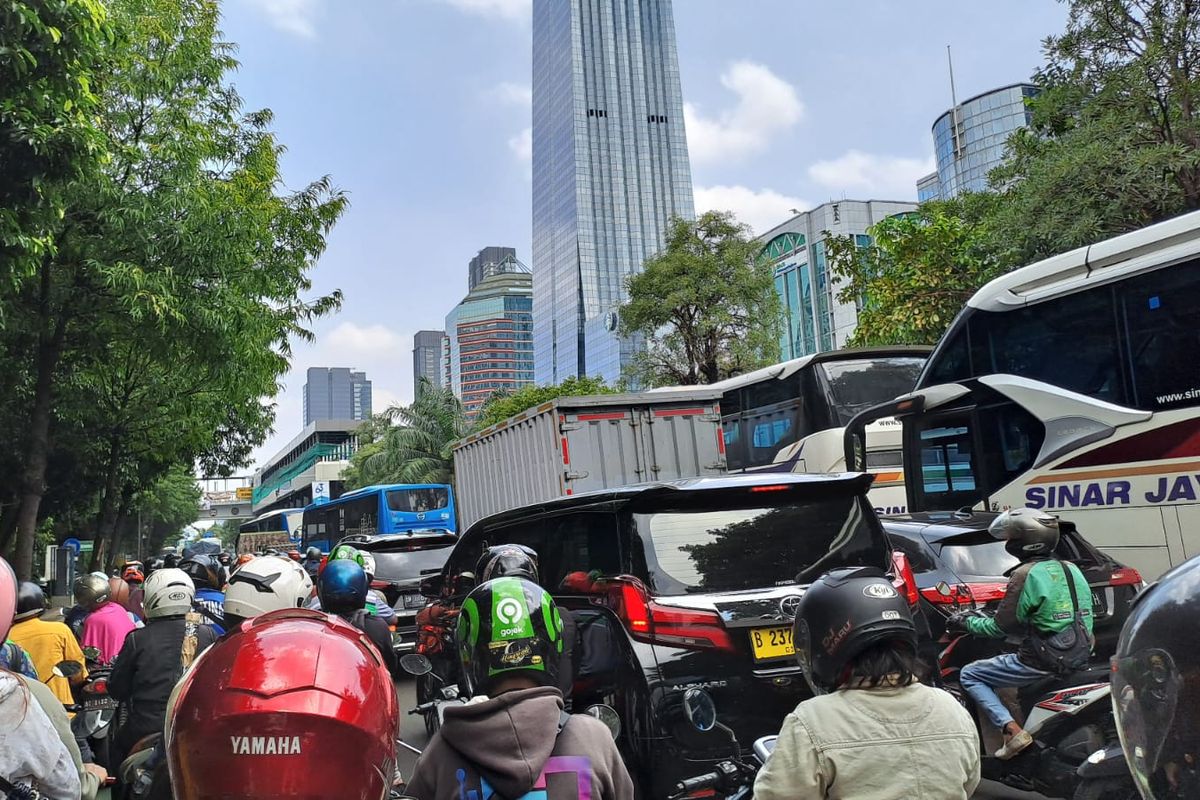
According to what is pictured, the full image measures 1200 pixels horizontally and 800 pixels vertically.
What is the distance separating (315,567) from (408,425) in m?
35.2

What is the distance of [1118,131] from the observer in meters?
14.3

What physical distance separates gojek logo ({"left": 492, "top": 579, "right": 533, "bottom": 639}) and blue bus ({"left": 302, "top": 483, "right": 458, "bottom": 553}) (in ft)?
90.3

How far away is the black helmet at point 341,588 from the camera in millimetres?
5496

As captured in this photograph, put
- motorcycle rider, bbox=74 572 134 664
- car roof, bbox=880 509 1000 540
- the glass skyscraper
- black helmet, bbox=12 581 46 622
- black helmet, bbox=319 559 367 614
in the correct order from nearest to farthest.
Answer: black helmet, bbox=319 559 367 614
black helmet, bbox=12 581 46 622
motorcycle rider, bbox=74 572 134 664
car roof, bbox=880 509 1000 540
the glass skyscraper

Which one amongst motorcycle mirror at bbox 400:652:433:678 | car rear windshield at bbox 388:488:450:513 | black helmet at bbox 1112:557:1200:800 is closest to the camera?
black helmet at bbox 1112:557:1200:800

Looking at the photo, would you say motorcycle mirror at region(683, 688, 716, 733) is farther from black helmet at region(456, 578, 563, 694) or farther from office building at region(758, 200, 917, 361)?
office building at region(758, 200, 917, 361)

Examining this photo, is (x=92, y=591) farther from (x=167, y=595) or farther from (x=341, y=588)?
(x=341, y=588)

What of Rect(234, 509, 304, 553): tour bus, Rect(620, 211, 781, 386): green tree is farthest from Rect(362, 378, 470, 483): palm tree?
Rect(620, 211, 781, 386): green tree

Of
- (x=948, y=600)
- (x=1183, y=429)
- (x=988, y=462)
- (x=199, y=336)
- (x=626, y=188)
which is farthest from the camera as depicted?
(x=626, y=188)

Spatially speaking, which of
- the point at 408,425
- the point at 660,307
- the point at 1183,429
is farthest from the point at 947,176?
the point at 1183,429

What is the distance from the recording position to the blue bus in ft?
101

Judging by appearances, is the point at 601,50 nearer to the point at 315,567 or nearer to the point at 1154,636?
the point at 315,567

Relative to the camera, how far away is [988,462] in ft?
34.5

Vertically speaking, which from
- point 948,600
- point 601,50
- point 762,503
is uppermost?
point 601,50
